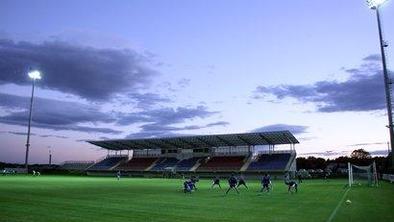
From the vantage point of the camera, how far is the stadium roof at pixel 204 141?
305 feet

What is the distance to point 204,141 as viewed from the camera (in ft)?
343

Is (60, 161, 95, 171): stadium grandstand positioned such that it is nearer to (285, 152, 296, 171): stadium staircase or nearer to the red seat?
the red seat

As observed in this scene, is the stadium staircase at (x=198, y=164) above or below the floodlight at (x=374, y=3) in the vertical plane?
below

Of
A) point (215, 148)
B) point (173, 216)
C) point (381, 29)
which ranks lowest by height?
point (173, 216)

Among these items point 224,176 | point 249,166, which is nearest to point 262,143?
point 249,166

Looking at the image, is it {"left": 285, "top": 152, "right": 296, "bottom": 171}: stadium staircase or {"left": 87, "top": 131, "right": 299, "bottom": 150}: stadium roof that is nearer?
{"left": 285, "top": 152, "right": 296, "bottom": 171}: stadium staircase

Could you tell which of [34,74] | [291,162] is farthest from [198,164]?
[34,74]

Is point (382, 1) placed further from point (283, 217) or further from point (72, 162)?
point (72, 162)

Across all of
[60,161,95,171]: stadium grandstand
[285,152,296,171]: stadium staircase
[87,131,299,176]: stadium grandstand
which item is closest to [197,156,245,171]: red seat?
[87,131,299,176]: stadium grandstand

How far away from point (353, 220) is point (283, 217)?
9.23ft

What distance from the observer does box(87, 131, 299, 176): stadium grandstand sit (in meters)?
95.0

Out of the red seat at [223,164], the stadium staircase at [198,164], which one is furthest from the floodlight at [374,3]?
the stadium staircase at [198,164]

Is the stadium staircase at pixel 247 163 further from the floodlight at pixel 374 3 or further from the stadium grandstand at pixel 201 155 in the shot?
the floodlight at pixel 374 3

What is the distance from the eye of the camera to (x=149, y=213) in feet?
60.5
